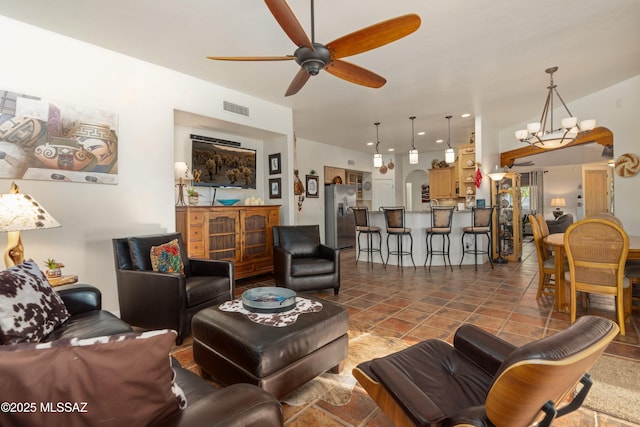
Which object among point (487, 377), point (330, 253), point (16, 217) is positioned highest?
point (16, 217)

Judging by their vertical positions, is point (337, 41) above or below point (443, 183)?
above

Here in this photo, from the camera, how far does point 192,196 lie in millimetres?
4383

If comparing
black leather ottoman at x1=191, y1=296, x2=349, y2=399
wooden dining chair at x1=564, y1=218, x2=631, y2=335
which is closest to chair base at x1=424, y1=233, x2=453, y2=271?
wooden dining chair at x1=564, y1=218, x2=631, y2=335

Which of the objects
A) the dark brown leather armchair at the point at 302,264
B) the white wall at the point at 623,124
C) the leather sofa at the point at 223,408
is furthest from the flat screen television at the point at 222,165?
the white wall at the point at 623,124

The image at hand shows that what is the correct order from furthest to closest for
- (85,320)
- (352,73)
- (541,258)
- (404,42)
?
(541,258) < (404,42) < (352,73) < (85,320)

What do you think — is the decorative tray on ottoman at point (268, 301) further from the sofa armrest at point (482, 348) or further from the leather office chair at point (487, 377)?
the sofa armrest at point (482, 348)

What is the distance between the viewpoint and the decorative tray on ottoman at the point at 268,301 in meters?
1.98

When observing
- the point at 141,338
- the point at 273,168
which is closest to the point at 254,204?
the point at 273,168

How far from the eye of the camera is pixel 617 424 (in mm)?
1552

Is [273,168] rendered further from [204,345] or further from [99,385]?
[99,385]

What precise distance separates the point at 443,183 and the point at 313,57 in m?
6.68

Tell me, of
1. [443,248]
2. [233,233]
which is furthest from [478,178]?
[233,233]

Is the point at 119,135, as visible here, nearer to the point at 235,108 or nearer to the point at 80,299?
the point at 235,108

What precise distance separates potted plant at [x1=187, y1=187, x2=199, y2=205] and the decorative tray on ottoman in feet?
8.65
